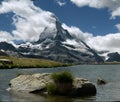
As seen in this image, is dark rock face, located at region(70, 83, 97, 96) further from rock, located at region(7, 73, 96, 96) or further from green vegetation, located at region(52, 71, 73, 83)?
green vegetation, located at region(52, 71, 73, 83)

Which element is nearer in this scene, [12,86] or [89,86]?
[89,86]

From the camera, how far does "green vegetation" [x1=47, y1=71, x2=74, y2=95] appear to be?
4872 cm

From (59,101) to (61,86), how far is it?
709 centimetres

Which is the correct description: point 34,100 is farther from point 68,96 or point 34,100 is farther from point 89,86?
point 89,86

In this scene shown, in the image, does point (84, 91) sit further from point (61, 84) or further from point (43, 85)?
point (43, 85)

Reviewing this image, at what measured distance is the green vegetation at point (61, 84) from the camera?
4872 cm

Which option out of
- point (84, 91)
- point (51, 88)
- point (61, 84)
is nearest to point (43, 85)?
point (51, 88)

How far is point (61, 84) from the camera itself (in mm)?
48688

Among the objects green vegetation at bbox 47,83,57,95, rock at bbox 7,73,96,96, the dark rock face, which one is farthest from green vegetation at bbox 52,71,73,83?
the dark rock face

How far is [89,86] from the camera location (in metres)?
52.2

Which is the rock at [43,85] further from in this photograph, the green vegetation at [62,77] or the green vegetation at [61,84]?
the green vegetation at [62,77]

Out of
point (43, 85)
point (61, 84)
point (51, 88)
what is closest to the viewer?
point (61, 84)

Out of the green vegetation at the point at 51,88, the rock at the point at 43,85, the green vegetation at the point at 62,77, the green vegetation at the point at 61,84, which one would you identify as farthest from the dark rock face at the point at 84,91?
the green vegetation at the point at 51,88

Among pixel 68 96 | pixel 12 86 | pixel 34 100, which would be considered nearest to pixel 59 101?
pixel 34 100
